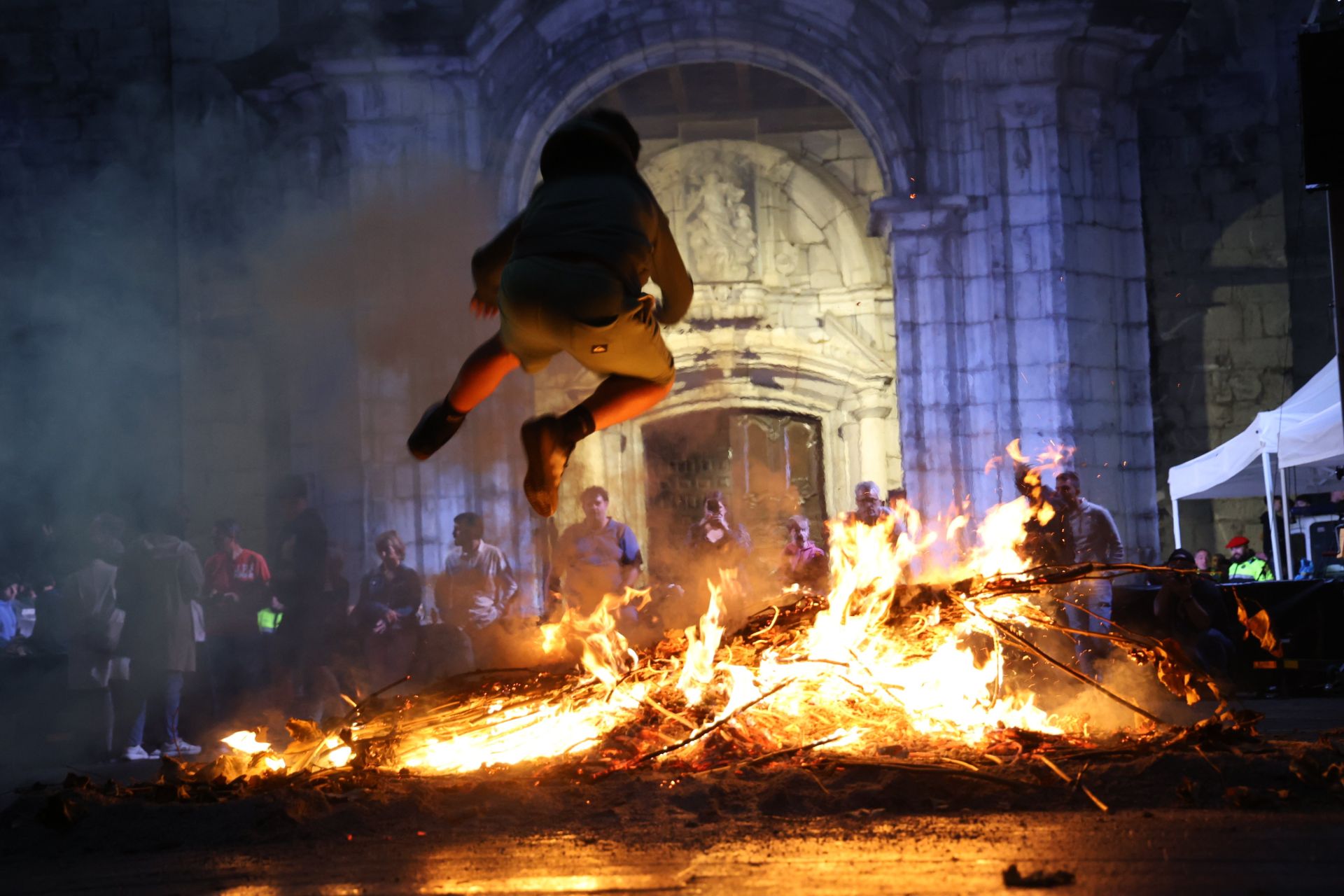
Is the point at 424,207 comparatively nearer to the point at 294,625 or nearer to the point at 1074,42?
the point at 294,625

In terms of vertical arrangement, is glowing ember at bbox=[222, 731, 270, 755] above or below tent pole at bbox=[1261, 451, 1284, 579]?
below

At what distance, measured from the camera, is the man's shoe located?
5.08 m

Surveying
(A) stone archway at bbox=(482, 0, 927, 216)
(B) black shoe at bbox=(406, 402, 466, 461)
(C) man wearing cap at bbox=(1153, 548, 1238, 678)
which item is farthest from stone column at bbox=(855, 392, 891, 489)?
(B) black shoe at bbox=(406, 402, 466, 461)

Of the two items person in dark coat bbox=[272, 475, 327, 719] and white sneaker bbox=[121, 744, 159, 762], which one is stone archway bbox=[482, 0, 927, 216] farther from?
white sneaker bbox=[121, 744, 159, 762]

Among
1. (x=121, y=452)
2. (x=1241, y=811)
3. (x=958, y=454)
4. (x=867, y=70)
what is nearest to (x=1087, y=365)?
(x=958, y=454)

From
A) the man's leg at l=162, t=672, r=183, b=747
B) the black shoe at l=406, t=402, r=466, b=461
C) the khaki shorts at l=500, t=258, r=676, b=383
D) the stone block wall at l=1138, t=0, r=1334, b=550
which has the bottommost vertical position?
the man's leg at l=162, t=672, r=183, b=747

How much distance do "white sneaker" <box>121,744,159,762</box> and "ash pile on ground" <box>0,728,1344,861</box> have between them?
483cm

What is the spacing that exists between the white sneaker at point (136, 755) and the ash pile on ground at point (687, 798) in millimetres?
4828

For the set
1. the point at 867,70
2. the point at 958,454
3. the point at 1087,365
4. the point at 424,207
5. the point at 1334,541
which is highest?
the point at 867,70

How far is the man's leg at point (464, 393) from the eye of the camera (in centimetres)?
525

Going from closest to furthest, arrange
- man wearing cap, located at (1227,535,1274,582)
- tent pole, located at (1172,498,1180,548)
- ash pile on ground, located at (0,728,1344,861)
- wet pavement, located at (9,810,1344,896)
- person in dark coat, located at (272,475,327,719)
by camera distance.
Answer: wet pavement, located at (9,810,1344,896) < ash pile on ground, located at (0,728,1344,861) < person in dark coat, located at (272,475,327,719) < man wearing cap, located at (1227,535,1274,582) < tent pole, located at (1172,498,1180,548)

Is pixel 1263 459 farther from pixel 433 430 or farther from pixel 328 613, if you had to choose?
pixel 433 430

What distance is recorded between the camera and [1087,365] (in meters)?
12.3

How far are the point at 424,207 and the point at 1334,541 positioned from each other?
9.64 meters
